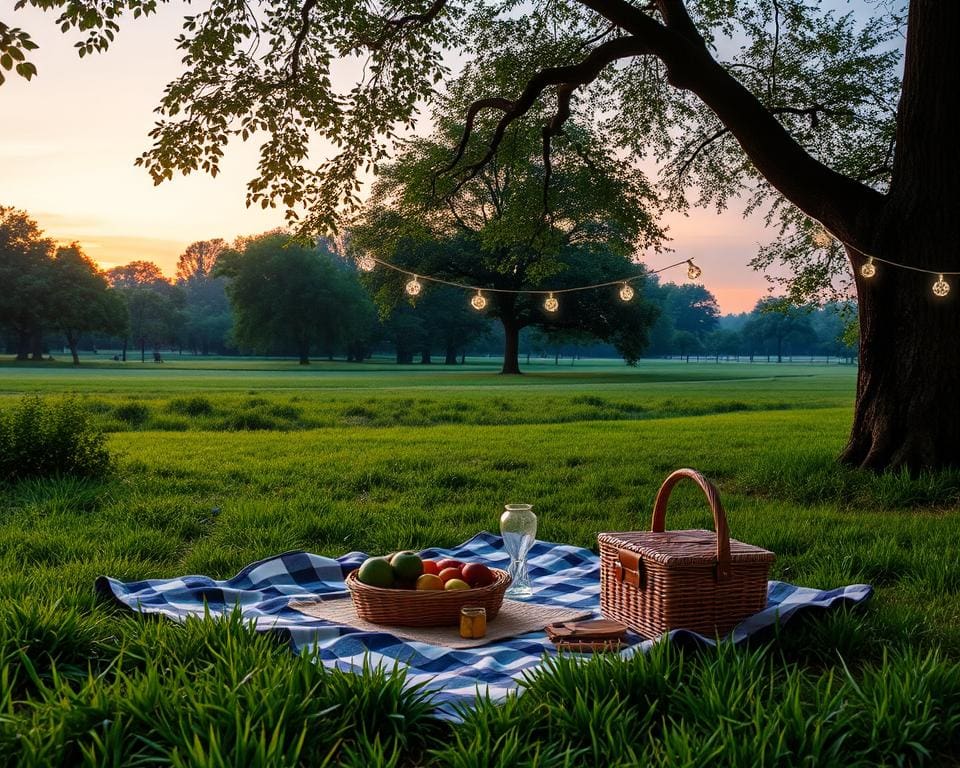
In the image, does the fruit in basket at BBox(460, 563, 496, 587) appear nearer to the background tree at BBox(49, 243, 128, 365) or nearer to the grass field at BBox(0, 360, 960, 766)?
the grass field at BBox(0, 360, 960, 766)

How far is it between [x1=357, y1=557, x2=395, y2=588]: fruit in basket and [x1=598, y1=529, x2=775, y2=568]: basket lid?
111 cm

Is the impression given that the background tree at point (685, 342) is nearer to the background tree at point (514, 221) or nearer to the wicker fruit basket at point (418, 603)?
the background tree at point (514, 221)

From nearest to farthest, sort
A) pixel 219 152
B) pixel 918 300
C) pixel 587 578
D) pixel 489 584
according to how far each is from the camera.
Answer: pixel 489 584 < pixel 587 578 < pixel 918 300 < pixel 219 152

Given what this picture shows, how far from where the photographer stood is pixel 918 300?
25.8 feet

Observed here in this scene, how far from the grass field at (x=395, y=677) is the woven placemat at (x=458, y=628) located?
588 mm

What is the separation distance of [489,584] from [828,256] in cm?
1150

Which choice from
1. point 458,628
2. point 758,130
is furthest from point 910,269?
point 458,628

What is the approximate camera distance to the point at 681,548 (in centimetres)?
385

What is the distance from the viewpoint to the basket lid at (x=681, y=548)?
3.65m

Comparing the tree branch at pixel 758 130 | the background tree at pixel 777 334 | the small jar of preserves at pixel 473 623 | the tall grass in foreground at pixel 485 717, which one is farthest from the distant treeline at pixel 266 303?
the background tree at pixel 777 334

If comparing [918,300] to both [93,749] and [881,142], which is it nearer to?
[881,142]

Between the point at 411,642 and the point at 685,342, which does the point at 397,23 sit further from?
the point at 685,342

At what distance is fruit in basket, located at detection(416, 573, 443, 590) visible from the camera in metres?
3.99

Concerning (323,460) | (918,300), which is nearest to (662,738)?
(918,300)
